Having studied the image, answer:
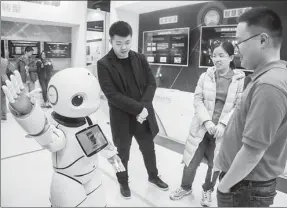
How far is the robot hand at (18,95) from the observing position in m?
0.55

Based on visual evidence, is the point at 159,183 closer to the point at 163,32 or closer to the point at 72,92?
the point at 72,92

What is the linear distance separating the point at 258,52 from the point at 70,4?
53.4 inches

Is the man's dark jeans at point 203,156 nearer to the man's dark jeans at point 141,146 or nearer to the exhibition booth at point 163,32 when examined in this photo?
the man's dark jeans at point 141,146

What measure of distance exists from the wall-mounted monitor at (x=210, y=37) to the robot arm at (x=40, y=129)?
251 centimetres

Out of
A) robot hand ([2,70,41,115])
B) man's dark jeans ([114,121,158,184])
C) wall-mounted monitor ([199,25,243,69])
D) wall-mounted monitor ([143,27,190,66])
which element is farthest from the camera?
wall-mounted monitor ([143,27,190,66])

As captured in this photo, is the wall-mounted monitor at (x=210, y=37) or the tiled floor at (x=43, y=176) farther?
the wall-mounted monitor at (x=210, y=37)

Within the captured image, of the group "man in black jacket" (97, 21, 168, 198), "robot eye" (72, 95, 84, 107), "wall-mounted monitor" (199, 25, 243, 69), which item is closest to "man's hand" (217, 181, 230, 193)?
"robot eye" (72, 95, 84, 107)

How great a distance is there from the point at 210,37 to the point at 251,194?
2.60m

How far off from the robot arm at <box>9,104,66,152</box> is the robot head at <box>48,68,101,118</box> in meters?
0.08

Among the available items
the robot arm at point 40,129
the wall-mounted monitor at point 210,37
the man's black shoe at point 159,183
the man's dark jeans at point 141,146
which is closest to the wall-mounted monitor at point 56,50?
the robot arm at point 40,129

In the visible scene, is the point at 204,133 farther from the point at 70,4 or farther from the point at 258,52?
the point at 70,4

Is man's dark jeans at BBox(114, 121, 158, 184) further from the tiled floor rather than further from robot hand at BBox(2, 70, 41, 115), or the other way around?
robot hand at BBox(2, 70, 41, 115)

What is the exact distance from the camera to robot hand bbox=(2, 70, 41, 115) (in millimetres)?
552

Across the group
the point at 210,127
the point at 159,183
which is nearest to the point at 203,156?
the point at 210,127
